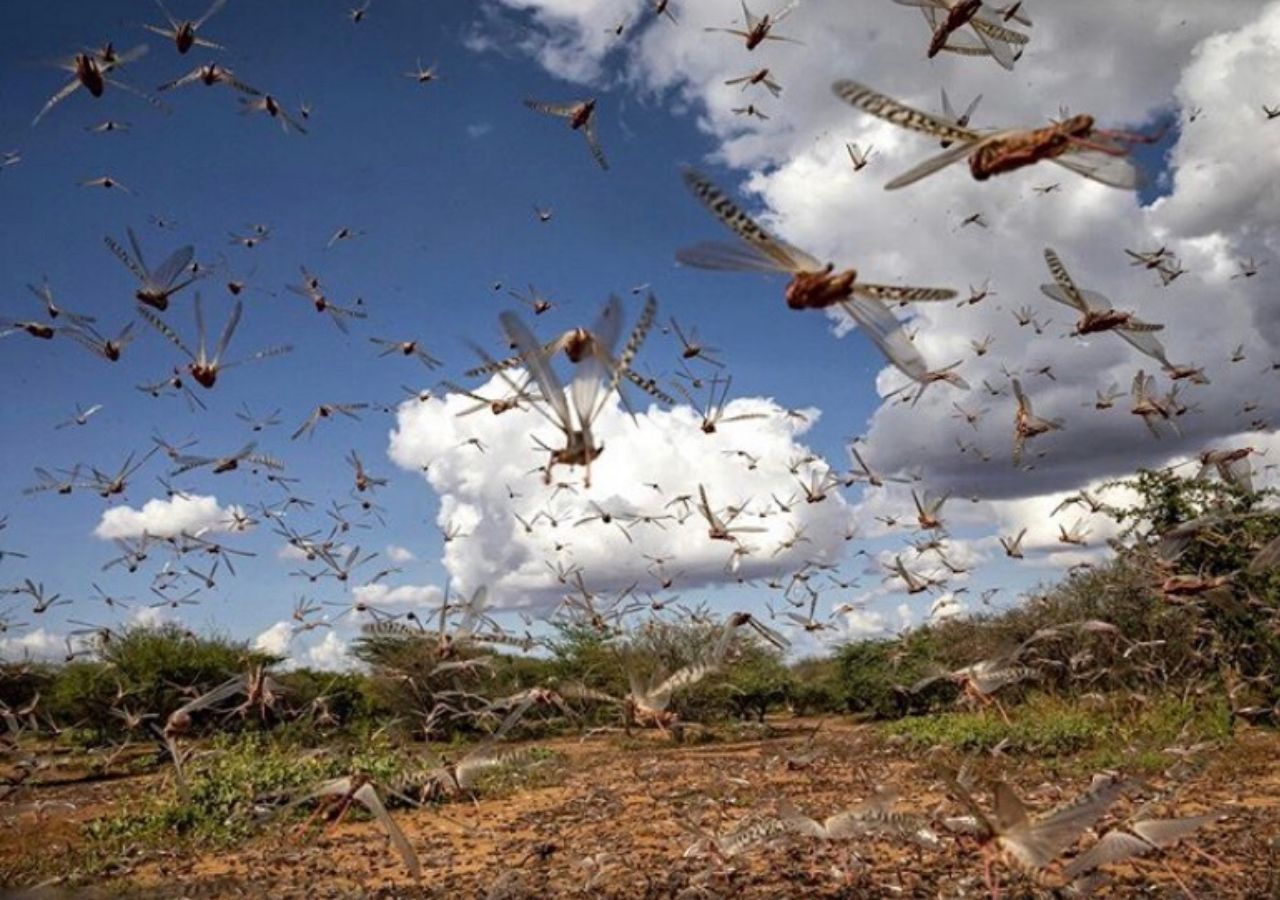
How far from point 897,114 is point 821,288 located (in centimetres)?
47

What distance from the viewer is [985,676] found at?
5.64 metres

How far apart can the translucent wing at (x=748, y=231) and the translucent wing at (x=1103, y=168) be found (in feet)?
2.13

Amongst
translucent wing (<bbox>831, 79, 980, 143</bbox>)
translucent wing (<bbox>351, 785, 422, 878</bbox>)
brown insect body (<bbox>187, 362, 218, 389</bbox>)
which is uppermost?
brown insect body (<bbox>187, 362, 218, 389</bbox>)

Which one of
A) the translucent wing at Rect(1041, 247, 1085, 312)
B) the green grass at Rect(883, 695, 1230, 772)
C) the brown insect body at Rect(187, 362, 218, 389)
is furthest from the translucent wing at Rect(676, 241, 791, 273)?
the green grass at Rect(883, 695, 1230, 772)

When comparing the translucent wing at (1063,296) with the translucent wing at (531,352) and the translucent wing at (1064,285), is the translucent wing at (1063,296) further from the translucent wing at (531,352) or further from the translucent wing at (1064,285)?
the translucent wing at (531,352)

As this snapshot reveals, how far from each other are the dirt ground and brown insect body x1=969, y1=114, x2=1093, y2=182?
2.76m

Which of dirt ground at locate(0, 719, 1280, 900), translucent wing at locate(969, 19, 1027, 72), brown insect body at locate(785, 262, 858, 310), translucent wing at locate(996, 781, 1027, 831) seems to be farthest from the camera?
dirt ground at locate(0, 719, 1280, 900)

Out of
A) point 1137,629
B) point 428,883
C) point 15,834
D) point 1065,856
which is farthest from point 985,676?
point 1137,629

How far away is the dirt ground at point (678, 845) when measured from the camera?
26.1 ft

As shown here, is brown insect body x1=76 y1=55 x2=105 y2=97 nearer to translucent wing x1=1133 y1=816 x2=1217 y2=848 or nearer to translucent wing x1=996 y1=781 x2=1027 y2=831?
translucent wing x1=996 y1=781 x2=1027 y2=831

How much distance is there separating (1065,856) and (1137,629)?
20.7 m

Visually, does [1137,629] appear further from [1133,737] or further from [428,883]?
[428,883]

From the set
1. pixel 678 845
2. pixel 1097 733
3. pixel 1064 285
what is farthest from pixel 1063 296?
pixel 1097 733

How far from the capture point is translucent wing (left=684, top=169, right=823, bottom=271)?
7.29 feet
